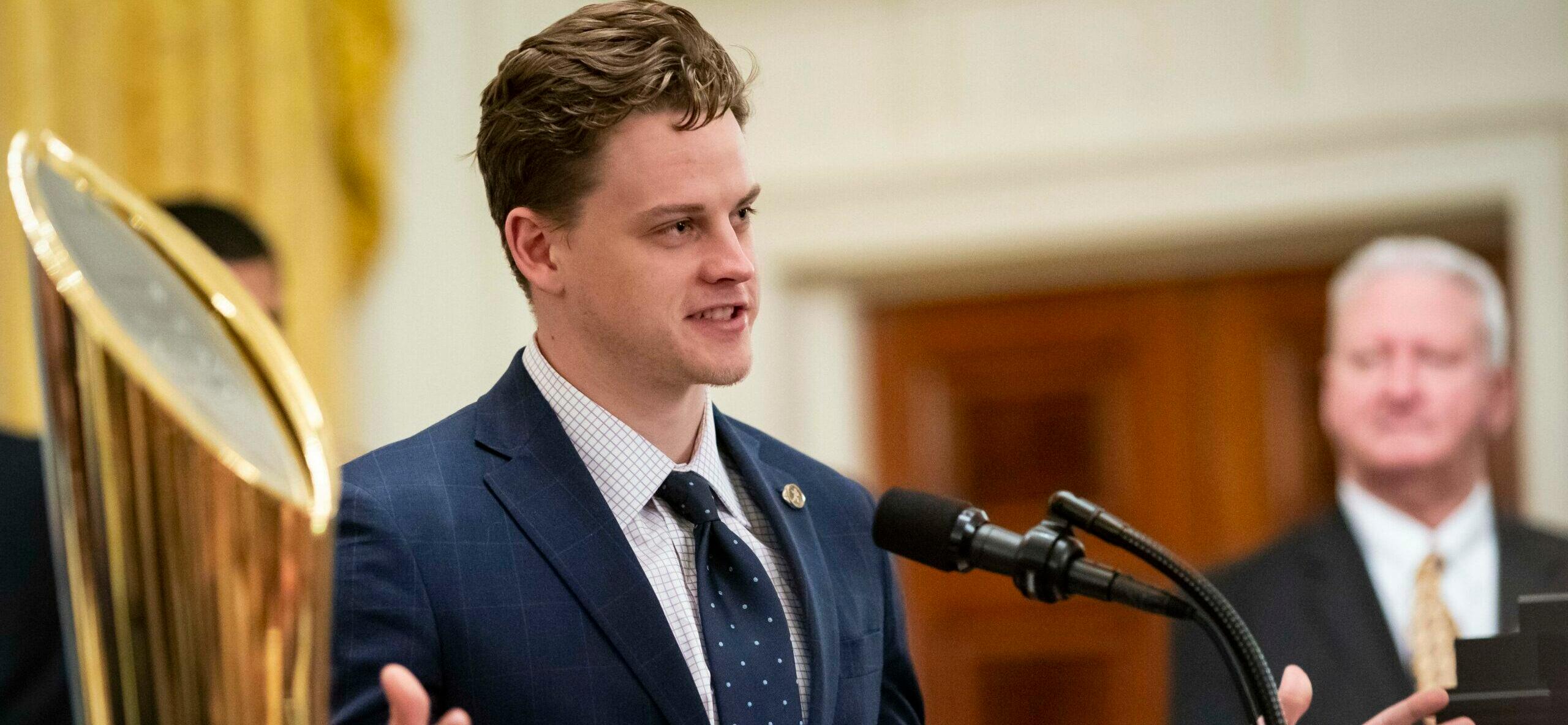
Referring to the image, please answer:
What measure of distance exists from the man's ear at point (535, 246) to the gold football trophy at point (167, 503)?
848 millimetres

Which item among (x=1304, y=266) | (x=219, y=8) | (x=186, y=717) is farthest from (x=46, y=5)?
(x=186, y=717)

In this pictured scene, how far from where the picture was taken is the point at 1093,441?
4.27 meters

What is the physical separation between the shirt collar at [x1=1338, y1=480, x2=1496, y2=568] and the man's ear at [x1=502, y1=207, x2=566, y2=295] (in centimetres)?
194

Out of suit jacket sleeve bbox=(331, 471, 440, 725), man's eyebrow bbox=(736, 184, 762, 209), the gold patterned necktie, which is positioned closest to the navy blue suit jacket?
suit jacket sleeve bbox=(331, 471, 440, 725)

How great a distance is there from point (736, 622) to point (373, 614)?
281 millimetres

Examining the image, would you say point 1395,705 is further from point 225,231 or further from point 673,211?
point 225,231

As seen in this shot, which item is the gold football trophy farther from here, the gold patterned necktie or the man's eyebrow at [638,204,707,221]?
the gold patterned necktie

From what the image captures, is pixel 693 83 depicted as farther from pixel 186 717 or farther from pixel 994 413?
pixel 994 413

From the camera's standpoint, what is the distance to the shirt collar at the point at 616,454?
4.40ft

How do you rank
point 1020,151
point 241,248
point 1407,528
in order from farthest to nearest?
point 1020,151
point 1407,528
point 241,248

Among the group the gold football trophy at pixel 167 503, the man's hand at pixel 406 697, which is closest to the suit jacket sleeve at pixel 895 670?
the man's hand at pixel 406 697

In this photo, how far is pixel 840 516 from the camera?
1530 millimetres

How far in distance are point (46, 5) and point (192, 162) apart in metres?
0.53

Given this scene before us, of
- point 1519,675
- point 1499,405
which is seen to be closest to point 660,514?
point 1519,675
